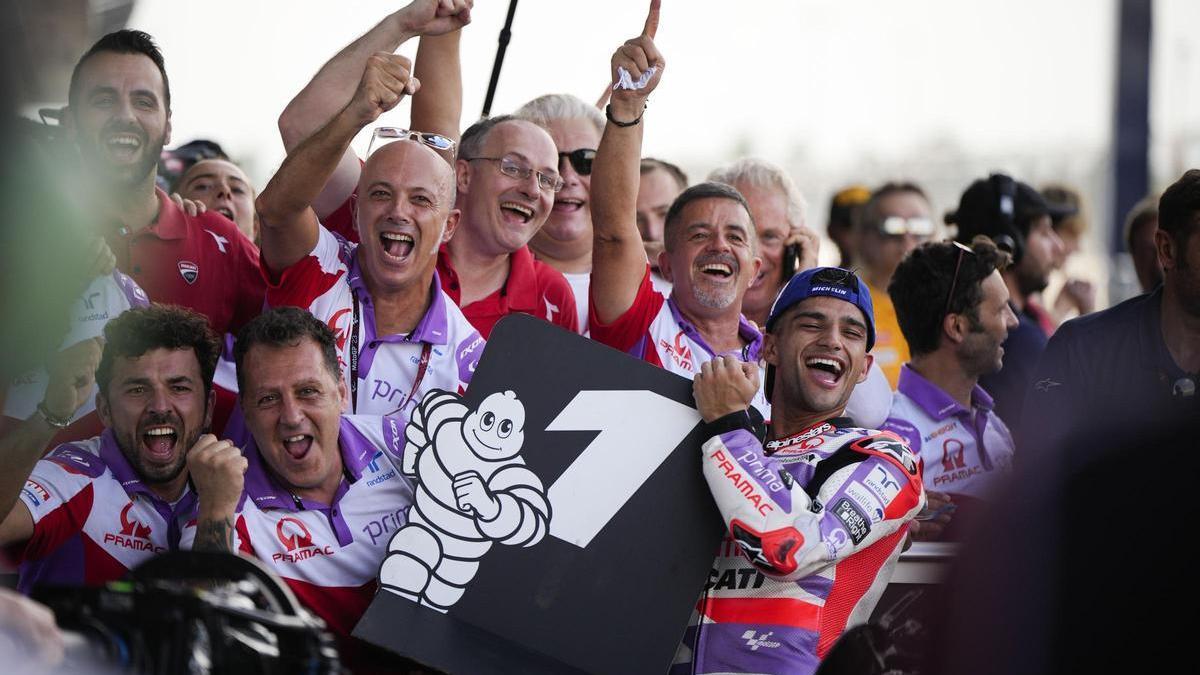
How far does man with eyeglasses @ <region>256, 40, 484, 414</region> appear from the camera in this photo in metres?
3.56

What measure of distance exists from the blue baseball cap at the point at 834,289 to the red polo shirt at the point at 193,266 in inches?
60.0

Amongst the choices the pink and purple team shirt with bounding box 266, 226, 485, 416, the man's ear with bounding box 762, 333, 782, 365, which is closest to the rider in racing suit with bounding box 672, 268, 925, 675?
the man's ear with bounding box 762, 333, 782, 365

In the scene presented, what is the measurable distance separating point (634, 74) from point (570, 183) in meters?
1.02

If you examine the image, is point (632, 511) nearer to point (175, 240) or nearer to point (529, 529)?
point (529, 529)

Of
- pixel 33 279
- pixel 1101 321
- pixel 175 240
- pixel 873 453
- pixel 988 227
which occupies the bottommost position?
pixel 33 279

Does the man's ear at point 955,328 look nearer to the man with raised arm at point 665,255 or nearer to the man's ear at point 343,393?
the man with raised arm at point 665,255

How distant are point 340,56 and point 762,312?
1673 millimetres

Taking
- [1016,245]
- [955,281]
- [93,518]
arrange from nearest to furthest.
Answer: [93,518] → [955,281] → [1016,245]

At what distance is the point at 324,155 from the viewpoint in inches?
140

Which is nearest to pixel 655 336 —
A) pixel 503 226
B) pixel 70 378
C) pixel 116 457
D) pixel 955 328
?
pixel 503 226

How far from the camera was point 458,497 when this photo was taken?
3.16 metres

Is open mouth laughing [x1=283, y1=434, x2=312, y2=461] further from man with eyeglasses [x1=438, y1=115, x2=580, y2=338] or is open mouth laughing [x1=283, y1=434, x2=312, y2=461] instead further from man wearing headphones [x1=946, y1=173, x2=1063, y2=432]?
man wearing headphones [x1=946, y1=173, x2=1063, y2=432]

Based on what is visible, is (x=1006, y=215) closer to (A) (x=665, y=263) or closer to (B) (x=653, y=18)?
(A) (x=665, y=263)

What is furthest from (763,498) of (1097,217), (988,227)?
(1097,217)
